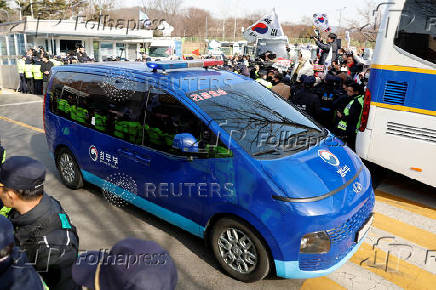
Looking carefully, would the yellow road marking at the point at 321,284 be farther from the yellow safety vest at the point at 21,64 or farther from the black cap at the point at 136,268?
the yellow safety vest at the point at 21,64

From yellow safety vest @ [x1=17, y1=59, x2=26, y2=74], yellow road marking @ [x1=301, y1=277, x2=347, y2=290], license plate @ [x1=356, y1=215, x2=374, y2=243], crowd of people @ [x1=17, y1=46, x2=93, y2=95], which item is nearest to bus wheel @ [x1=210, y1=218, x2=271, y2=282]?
yellow road marking @ [x1=301, y1=277, x2=347, y2=290]

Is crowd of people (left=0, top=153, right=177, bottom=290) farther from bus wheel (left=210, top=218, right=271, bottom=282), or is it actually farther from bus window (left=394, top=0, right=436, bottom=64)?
bus window (left=394, top=0, right=436, bottom=64)

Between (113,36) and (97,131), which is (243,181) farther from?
(113,36)

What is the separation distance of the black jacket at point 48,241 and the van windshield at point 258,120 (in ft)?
→ 5.23

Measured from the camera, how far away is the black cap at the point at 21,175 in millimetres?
2012

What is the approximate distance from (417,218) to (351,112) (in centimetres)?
204

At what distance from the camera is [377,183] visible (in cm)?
564

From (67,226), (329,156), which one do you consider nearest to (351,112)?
(329,156)

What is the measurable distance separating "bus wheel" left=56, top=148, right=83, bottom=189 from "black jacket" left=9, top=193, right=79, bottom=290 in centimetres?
280

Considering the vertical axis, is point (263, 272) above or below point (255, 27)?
below

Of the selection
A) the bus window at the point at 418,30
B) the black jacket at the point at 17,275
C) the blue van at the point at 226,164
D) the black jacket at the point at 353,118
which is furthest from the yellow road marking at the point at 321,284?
the black jacket at the point at 353,118

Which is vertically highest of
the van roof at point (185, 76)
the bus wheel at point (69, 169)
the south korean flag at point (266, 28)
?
the south korean flag at point (266, 28)

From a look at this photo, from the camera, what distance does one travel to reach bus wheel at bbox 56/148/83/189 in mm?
4828

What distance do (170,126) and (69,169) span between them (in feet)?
7.54
